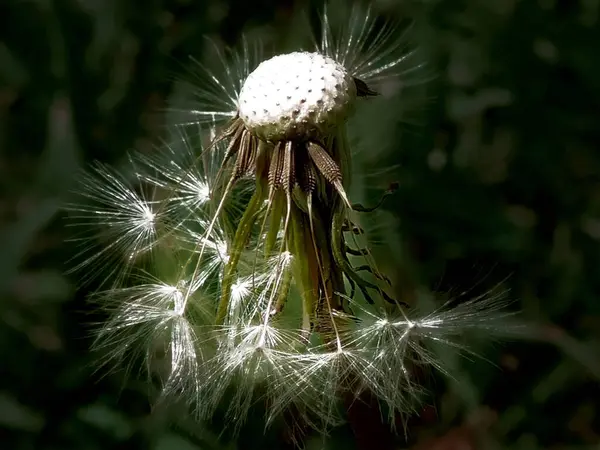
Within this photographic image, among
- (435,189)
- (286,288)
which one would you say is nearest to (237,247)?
(286,288)

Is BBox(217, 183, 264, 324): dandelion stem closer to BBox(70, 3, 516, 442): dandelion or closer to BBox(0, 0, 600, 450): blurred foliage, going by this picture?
BBox(70, 3, 516, 442): dandelion

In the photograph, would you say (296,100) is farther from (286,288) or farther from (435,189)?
(435,189)

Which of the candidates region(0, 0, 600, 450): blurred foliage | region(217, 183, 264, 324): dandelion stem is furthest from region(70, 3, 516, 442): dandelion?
region(0, 0, 600, 450): blurred foliage

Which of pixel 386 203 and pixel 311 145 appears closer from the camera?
pixel 311 145

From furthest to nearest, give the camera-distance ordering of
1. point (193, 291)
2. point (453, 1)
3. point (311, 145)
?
point (453, 1) < point (193, 291) < point (311, 145)

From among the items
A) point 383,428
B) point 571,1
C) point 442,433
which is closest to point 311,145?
point 383,428

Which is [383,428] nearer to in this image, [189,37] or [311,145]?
[311,145]

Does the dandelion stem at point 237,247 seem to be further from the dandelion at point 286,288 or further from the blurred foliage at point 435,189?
the blurred foliage at point 435,189
